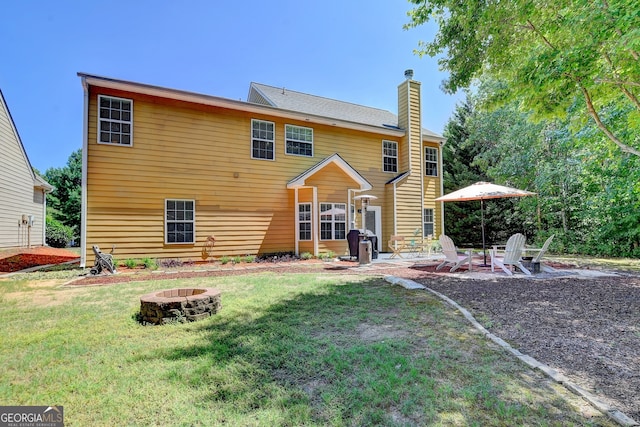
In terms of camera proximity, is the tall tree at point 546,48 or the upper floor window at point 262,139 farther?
the upper floor window at point 262,139

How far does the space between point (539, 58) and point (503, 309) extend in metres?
4.37

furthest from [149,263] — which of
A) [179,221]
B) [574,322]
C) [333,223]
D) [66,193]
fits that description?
[66,193]

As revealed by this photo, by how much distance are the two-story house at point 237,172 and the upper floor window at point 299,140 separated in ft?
0.14

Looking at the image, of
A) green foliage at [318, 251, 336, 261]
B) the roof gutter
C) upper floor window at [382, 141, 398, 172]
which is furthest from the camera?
upper floor window at [382, 141, 398, 172]

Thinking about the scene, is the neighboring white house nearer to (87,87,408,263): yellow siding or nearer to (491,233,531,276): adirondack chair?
(87,87,408,263): yellow siding

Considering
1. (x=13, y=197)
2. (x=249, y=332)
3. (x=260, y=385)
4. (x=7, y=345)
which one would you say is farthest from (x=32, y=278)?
(x=13, y=197)

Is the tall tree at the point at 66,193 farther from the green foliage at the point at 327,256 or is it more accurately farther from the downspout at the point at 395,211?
the downspout at the point at 395,211

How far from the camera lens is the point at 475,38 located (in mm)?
6754

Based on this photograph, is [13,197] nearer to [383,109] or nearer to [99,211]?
[99,211]

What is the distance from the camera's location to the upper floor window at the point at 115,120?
9320 mm

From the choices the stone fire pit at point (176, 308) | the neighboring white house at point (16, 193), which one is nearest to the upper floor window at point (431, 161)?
the stone fire pit at point (176, 308)

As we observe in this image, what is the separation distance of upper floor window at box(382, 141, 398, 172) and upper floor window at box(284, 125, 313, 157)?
12.9ft

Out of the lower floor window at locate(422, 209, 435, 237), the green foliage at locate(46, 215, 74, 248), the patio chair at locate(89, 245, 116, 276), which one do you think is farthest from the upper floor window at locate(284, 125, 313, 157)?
the green foliage at locate(46, 215, 74, 248)

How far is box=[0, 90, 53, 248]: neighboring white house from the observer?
13695 millimetres
